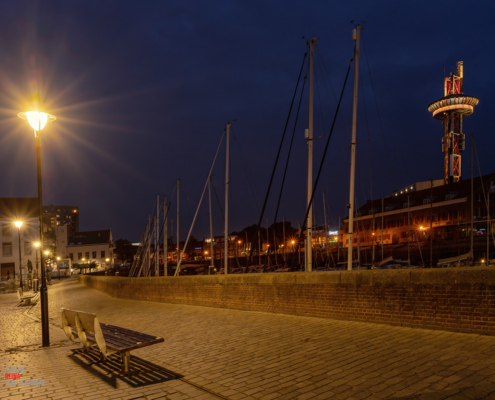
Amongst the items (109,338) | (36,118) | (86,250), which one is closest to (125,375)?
(109,338)

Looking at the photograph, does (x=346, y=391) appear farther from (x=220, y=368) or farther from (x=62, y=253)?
(x=62, y=253)

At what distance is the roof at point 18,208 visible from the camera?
7234 centimetres

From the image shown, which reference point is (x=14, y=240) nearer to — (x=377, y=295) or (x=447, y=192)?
(x=377, y=295)

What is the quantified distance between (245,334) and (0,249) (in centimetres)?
7151

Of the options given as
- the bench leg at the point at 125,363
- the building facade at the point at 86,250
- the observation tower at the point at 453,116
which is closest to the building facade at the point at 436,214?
the observation tower at the point at 453,116

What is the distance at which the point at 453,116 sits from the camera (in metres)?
106

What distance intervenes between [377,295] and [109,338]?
5.47 meters

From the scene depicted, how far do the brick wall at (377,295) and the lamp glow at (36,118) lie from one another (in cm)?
722

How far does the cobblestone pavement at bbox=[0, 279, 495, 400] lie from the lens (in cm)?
509

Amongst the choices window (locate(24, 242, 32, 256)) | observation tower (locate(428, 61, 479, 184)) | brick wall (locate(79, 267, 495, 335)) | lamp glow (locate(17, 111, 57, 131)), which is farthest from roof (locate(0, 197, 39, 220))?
observation tower (locate(428, 61, 479, 184))

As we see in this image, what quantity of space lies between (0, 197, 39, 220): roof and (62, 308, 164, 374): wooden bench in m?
72.8

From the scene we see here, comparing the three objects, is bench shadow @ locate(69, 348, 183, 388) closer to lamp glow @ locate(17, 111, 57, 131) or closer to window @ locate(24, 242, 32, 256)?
lamp glow @ locate(17, 111, 57, 131)

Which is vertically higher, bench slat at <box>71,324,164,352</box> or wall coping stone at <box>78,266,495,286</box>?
wall coping stone at <box>78,266,495,286</box>

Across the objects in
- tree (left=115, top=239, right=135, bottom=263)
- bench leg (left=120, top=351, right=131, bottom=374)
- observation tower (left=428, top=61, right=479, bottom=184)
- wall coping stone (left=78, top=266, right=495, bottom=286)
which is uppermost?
observation tower (left=428, top=61, right=479, bottom=184)
